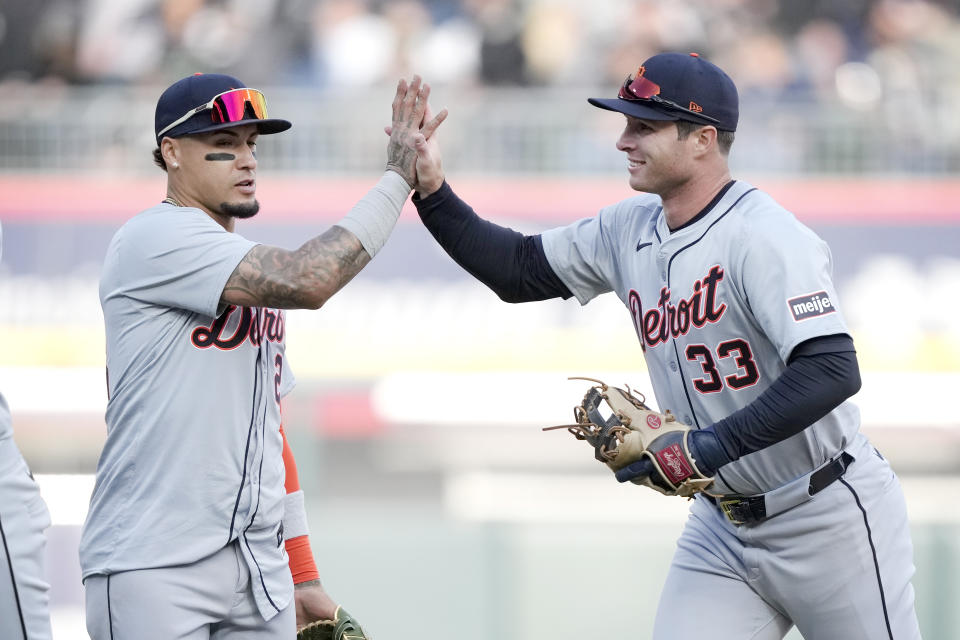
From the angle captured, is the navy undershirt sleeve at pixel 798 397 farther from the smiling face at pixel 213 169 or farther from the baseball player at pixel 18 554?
the baseball player at pixel 18 554

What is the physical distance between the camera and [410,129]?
3.58m

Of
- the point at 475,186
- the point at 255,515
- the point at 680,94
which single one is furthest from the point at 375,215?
the point at 475,186

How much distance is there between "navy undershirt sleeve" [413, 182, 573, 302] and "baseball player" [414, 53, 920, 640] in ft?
1.26

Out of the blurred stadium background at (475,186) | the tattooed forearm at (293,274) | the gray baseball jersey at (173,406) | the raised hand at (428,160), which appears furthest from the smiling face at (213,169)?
the blurred stadium background at (475,186)

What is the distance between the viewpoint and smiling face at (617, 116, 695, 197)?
3.43 m

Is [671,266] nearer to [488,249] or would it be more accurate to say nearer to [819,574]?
[488,249]

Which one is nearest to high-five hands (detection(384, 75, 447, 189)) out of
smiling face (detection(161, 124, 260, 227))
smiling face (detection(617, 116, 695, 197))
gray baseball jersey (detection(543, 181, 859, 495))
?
smiling face (detection(161, 124, 260, 227))

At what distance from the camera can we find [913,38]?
11.9 m

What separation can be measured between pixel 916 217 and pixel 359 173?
15.3 ft

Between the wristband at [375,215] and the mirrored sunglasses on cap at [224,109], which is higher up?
the mirrored sunglasses on cap at [224,109]

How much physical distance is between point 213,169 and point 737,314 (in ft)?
4.53

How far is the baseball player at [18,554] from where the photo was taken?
119 inches

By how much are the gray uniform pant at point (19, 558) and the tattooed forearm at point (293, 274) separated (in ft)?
2.25

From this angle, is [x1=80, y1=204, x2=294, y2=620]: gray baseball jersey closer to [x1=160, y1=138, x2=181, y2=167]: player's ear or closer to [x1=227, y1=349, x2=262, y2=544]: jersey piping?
[x1=227, y1=349, x2=262, y2=544]: jersey piping
